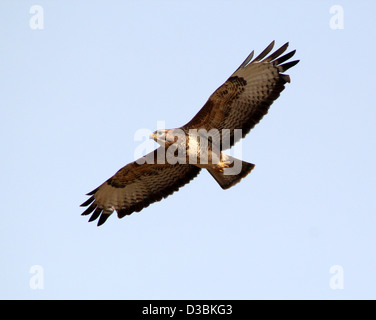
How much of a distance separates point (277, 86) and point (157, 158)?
232 cm

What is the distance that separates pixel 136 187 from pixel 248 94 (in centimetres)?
262

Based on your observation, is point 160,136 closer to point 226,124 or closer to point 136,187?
point 226,124

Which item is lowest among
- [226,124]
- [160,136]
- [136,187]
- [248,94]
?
[136,187]

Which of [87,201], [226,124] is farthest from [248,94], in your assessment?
[87,201]

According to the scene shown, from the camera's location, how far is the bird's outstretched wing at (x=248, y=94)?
10609mm

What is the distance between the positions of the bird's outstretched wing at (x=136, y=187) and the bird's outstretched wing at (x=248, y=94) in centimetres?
113

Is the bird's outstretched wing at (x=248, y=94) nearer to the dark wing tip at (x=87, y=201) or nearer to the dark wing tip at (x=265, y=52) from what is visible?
the dark wing tip at (x=265, y=52)

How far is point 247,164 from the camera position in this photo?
444 inches

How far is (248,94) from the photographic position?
10.7m

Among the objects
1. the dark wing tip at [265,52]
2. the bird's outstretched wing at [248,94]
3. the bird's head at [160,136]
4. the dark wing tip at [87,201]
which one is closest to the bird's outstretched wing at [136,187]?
the dark wing tip at [87,201]
